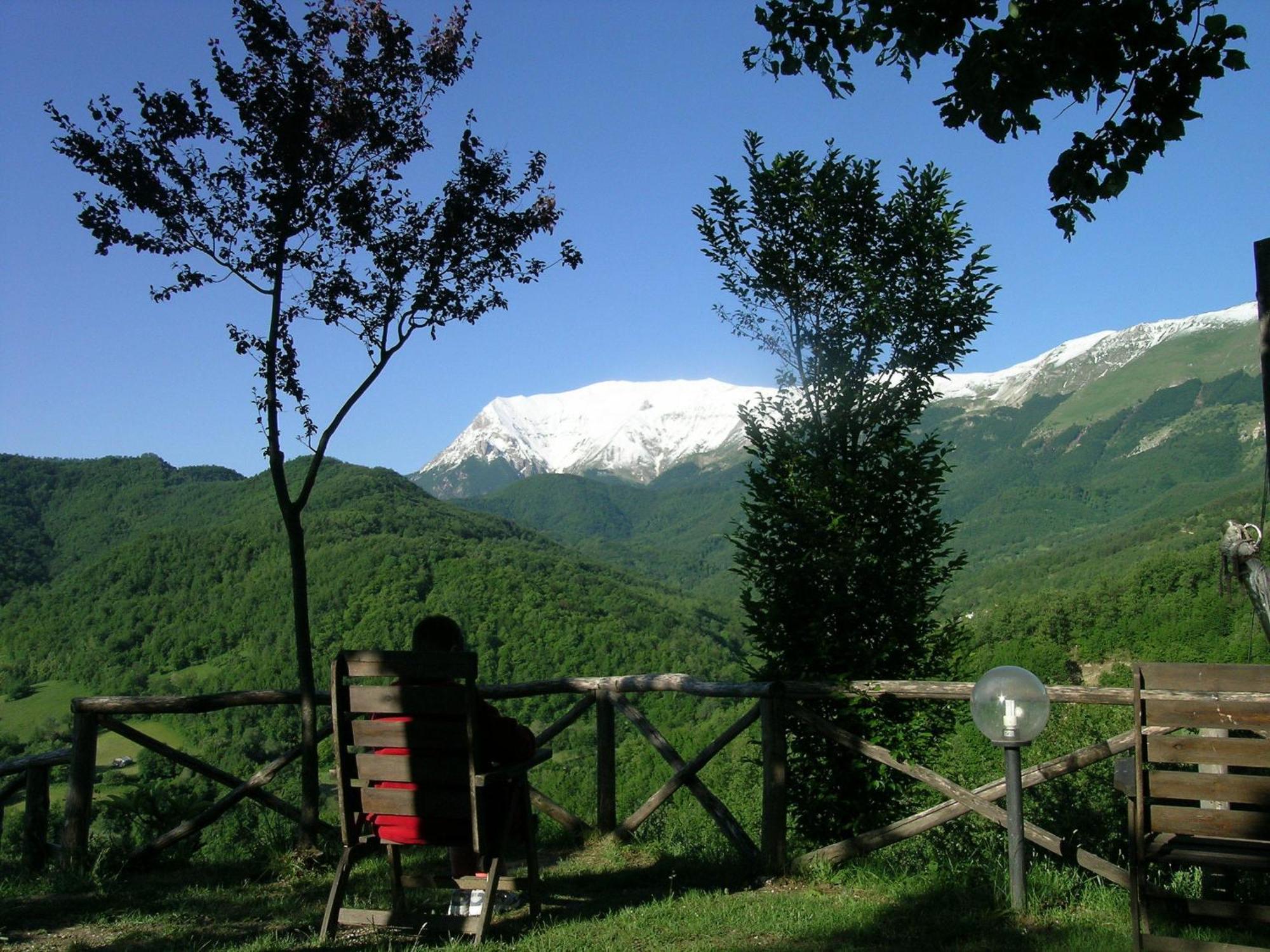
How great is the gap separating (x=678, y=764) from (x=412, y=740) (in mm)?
2085

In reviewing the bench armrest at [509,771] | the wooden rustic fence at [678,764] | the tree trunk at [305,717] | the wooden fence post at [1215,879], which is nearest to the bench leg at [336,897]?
the bench armrest at [509,771]

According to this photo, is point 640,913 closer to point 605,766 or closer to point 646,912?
point 646,912

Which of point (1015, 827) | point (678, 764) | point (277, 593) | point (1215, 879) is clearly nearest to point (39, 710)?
point (277, 593)

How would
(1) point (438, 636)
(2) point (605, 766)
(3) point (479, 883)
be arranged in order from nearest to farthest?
(3) point (479, 883) → (1) point (438, 636) → (2) point (605, 766)

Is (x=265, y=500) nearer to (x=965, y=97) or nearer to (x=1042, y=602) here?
(x=1042, y=602)

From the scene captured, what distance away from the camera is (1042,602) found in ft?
173

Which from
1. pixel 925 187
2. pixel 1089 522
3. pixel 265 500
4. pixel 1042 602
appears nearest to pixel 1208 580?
pixel 1042 602

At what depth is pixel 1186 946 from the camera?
11.7ft

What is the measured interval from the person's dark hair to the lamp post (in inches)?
87.7

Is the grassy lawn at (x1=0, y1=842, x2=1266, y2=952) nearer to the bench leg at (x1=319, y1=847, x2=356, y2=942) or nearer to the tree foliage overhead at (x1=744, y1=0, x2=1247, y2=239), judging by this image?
the bench leg at (x1=319, y1=847, x2=356, y2=942)

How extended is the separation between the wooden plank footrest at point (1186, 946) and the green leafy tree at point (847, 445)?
3.34 metres

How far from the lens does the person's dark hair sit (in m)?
4.41

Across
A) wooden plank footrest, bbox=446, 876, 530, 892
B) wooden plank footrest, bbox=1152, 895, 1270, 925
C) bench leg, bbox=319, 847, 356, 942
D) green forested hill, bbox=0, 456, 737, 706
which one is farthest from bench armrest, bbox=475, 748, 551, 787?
green forested hill, bbox=0, 456, 737, 706

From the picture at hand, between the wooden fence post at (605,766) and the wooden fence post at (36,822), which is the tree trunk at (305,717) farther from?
the wooden fence post at (605,766)
